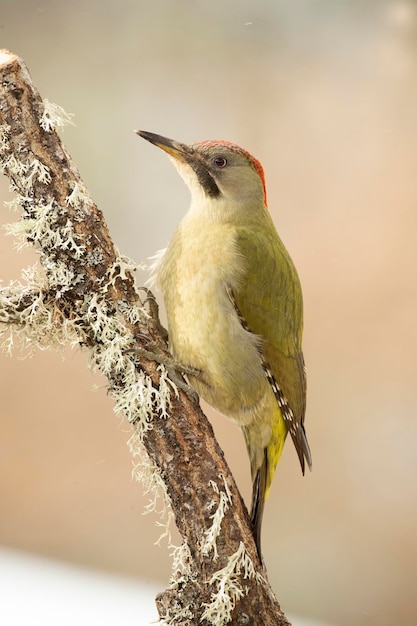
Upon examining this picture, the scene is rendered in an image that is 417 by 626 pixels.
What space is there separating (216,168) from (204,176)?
0.11ft

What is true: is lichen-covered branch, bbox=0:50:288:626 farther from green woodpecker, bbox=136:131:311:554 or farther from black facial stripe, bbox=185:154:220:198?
black facial stripe, bbox=185:154:220:198

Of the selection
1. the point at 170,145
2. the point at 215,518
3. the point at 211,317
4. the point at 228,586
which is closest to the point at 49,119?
the point at 170,145

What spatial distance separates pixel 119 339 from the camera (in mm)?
1507

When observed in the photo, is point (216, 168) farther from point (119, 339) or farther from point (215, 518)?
point (215, 518)

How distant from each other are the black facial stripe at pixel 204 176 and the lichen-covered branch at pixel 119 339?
301 millimetres

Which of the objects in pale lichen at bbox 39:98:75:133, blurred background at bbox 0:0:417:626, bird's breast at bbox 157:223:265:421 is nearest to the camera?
pale lichen at bbox 39:98:75:133

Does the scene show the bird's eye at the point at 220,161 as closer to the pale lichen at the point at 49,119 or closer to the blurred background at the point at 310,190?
the pale lichen at the point at 49,119

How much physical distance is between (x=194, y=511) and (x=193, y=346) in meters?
0.35

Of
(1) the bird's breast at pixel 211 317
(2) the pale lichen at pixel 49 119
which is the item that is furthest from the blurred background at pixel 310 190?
(2) the pale lichen at pixel 49 119

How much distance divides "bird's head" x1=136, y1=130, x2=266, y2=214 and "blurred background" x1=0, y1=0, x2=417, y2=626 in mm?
560

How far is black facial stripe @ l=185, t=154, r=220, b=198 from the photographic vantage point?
1729mm

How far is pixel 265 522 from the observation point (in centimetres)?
250

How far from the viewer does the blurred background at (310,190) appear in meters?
2.31

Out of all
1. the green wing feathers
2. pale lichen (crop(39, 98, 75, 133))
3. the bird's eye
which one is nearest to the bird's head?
the bird's eye
